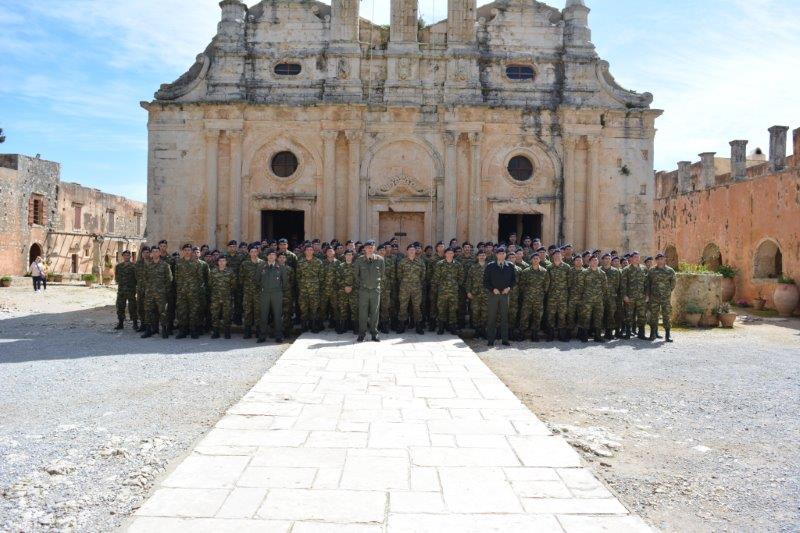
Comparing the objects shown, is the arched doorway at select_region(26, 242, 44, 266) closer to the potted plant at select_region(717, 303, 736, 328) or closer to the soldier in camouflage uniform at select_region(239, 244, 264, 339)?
the soldier in camouflage uniform at select_region(239, 244, 264, 339)

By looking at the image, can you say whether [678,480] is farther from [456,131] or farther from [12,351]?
[456,131]

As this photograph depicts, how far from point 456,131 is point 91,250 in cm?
3078

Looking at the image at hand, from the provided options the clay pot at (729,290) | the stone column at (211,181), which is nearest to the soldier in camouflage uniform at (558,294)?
the stone column at (211,181)

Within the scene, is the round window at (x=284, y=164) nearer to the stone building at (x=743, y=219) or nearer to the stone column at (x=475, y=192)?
the stone column at (x=475, y=192)

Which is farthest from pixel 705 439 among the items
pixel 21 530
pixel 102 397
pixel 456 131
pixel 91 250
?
pixel 91 250

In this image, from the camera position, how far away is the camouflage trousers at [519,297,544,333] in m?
12.0

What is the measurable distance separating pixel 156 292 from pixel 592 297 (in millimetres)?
8641

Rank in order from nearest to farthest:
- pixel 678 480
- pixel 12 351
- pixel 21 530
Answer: pixel 21 530 < pixel 678 480 < pixel 12 351

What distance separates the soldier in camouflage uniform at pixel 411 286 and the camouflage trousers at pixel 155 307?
Result: 183 inches

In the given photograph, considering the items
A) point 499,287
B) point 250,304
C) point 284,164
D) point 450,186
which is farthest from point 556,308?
point 284,164

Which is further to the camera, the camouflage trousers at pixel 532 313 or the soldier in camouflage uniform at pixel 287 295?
the camouflage trousers at pixel 532 313

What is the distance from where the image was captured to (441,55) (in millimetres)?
17312

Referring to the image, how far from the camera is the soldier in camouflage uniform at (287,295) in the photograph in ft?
38.3

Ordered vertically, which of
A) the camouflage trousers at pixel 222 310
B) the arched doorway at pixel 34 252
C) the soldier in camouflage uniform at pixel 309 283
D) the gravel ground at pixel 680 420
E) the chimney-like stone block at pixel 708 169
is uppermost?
the chimney-like stone block at pixel 708 169
